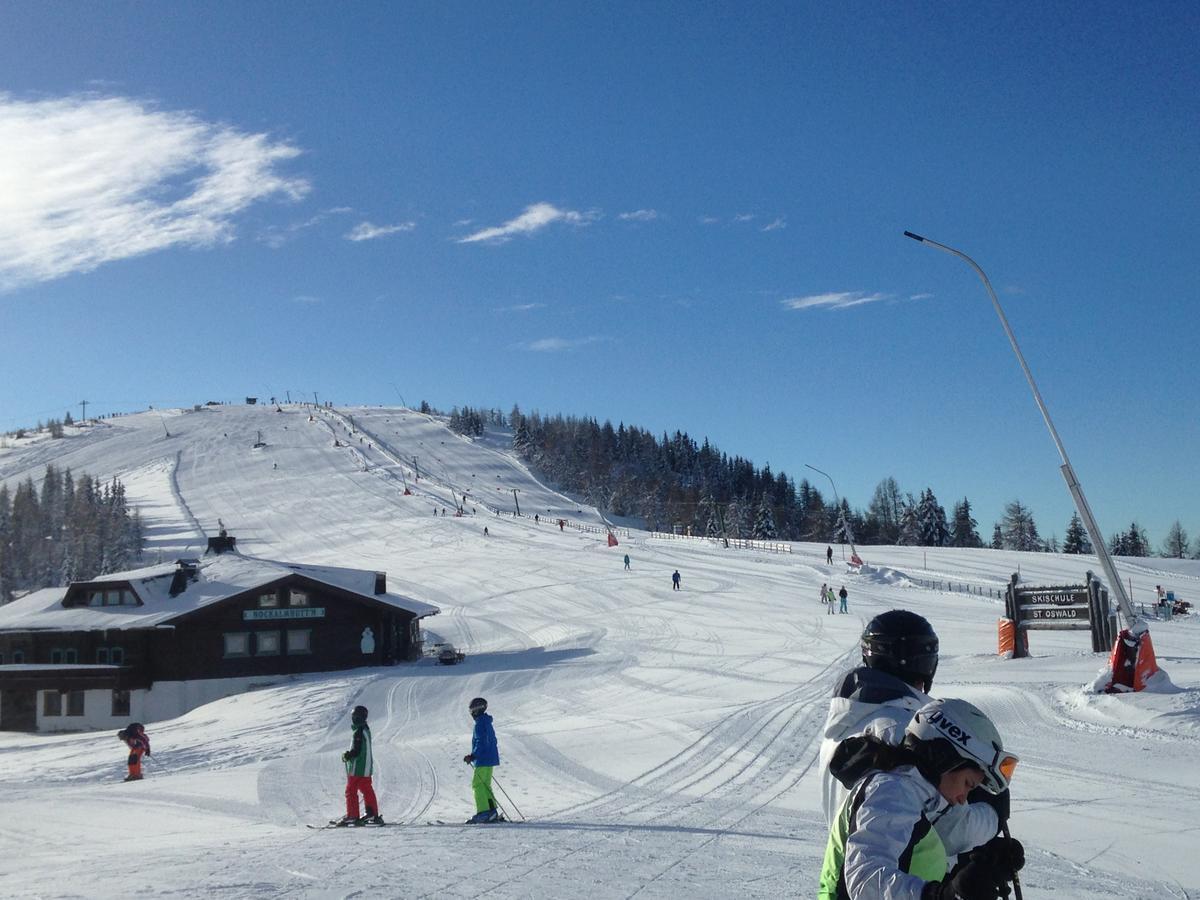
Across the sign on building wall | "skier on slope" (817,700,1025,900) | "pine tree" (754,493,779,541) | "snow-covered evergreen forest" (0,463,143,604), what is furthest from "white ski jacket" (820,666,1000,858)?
"pine tree" (754,493,779,541)

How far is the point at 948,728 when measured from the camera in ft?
9.08

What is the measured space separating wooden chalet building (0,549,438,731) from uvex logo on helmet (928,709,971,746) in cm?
3761

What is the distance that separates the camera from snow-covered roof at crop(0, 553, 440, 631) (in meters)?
38.2

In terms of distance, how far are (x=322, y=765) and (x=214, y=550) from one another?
33.5 meters

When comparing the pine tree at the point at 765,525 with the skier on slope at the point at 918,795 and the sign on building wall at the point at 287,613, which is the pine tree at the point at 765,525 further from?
the skier on slope at the point at 918,795

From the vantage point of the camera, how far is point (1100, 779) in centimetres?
1155

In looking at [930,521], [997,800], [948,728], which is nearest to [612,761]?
[997,800]

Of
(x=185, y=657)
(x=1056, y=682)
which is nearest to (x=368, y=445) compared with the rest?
(x=185, y=657)

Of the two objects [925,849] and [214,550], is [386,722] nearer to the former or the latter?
[925,849]

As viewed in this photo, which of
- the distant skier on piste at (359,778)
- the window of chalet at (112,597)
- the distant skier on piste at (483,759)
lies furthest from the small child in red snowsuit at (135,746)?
the window of chalet at (112,597)

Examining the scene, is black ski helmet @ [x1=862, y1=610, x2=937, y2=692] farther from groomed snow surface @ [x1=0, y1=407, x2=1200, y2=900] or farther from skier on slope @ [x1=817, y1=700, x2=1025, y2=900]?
groomed snow surface @ [x1=0, y1=407, x2=1200, y2=900]

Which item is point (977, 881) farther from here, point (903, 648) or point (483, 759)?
point (483, 759)

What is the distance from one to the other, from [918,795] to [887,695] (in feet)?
1.31

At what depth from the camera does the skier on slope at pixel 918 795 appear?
2756 millimetres
